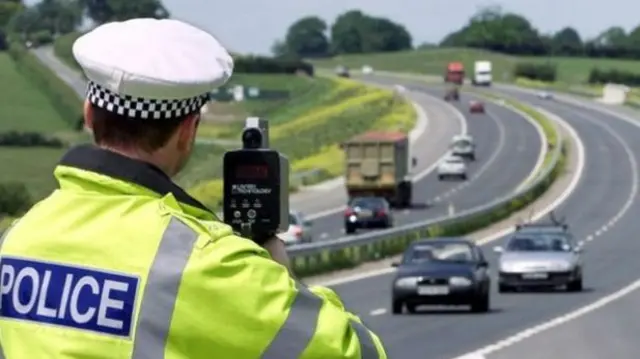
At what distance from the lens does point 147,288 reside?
10.6 feet

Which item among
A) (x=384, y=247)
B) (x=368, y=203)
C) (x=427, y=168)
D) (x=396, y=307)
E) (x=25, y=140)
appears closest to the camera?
(x=396, y=307)

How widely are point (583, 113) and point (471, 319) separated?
10711cm

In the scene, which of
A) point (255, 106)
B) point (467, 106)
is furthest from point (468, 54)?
point (255, 106)

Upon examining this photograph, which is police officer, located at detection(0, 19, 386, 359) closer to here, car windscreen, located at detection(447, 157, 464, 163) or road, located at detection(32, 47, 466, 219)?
road, located at detection(32, 47, 466, 219)

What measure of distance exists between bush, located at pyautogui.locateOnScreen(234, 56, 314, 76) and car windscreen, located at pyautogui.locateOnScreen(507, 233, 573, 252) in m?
86.2

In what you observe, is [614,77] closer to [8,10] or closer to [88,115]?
[8,10]

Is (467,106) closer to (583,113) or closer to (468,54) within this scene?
(583,113)


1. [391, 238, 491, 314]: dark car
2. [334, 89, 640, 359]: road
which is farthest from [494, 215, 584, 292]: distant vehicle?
[391, 238, 491, 314]: dark car

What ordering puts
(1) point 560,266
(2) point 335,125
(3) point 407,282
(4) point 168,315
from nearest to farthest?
(4) point 168,315 → (3) point 407,282 → (1) point 560,266 → (2) point 335,125

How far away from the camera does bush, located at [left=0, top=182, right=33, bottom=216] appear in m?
29.5

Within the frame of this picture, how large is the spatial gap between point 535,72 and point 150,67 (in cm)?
18458

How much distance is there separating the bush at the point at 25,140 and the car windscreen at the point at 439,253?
7.98m

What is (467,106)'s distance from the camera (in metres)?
139

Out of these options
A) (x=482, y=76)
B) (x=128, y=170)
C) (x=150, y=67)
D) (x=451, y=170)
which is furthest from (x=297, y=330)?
(x=482, y=76)
